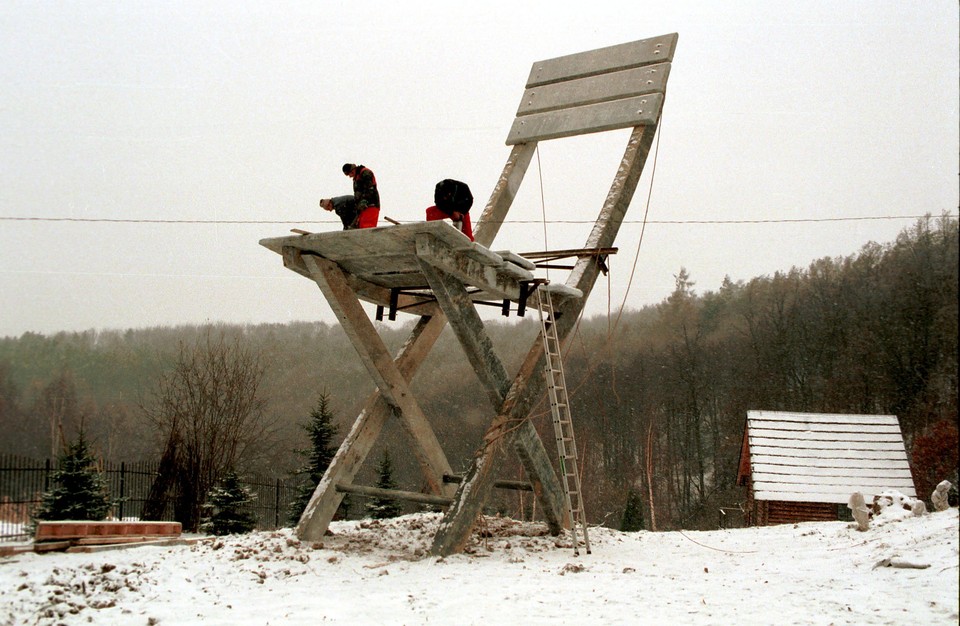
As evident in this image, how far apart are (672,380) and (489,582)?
18633 millimetres

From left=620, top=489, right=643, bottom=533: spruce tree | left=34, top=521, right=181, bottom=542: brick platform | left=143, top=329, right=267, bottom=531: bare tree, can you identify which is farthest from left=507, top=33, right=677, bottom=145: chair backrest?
left=620, top=489, right=643, bottom=533: spruce tree

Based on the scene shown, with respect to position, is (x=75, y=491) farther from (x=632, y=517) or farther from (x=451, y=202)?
(x=632, y=517)

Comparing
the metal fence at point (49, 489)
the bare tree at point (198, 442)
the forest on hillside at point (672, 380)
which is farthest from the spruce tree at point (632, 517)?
the bare tree at point (198, 442)

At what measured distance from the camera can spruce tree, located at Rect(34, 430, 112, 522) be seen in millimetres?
9570

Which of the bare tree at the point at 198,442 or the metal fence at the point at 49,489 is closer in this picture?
the metal fence at the point at 49,489

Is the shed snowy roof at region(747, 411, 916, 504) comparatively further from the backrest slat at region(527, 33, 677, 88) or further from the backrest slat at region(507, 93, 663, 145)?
the backrest slat at region(527, 33, 677, 88)

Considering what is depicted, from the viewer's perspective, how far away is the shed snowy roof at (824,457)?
11664 millimetres

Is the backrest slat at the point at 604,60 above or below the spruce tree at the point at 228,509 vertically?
above

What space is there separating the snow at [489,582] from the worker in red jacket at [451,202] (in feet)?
8.50

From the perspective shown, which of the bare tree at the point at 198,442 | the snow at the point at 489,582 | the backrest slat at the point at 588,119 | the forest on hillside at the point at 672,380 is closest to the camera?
the snow at the point at 489,582

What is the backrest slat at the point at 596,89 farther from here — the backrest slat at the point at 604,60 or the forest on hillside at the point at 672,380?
the forest on hillside at the point at 672,380

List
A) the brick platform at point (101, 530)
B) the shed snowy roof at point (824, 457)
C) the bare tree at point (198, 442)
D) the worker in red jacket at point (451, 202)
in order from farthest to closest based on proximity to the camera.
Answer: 1. the bare tree at point (198, 442)
2. the shed snowy roof at point (824, 457)
3. the worker in red jacket at point (451, 202)
4. the brick platform at point (101, 530)

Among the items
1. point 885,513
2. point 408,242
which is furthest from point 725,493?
point 408,242

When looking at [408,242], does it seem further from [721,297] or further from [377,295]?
[721,297]
